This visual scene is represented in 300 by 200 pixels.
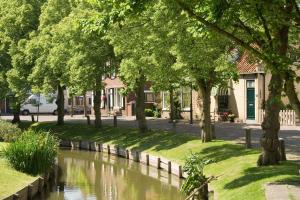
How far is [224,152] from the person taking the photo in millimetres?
25172

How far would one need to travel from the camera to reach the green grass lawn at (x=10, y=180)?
724 inches

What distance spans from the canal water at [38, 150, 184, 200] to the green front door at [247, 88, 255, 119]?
44.9 feet

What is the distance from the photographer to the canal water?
22.7 meters

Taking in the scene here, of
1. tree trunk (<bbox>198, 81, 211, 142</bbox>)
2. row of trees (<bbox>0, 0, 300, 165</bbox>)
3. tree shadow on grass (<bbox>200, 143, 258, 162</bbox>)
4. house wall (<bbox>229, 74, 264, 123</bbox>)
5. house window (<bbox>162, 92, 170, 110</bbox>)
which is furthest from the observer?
house window (<bbox>162, 92, 170, 110</bbox>)

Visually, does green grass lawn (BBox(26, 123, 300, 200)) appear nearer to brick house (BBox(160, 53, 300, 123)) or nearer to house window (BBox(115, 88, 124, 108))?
brick house (BBox(160, 53, 300, 123))

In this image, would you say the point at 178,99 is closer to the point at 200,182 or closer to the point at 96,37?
the point at 96,37

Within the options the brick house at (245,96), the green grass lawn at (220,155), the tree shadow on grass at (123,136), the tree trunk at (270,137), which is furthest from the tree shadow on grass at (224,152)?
the brick house at (245,96)

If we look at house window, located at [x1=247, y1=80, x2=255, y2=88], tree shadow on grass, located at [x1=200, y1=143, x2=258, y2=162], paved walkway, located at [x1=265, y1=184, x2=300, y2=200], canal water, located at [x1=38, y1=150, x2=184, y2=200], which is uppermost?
house window, located at [x1=247, y1=80, x2=255, y2=88]

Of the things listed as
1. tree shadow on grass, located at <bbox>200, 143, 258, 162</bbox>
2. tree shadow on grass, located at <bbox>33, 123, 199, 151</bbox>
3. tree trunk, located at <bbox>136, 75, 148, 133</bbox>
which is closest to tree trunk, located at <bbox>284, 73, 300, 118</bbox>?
tree shadow on grass, located at <bbox>200, 143, 258, 162</bbox>

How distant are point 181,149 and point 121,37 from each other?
7035mm

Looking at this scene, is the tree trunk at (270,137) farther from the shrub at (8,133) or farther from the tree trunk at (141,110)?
the tree trunk at (141,110)

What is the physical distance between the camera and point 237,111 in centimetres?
4541

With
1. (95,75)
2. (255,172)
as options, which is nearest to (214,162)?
(255,172)

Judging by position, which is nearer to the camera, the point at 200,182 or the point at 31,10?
the point at 200,182
